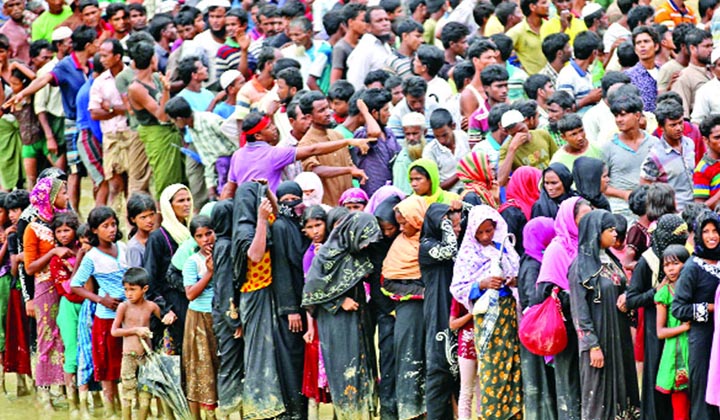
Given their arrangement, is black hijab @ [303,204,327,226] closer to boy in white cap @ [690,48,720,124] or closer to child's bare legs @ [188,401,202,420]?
child's bare legs @ [188,401,202,420]

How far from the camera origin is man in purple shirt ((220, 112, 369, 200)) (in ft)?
Result: 38.4

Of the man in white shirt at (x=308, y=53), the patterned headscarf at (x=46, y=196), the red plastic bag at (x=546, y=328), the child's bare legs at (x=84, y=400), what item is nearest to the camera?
the red plastic bag at (x=546, y=328)

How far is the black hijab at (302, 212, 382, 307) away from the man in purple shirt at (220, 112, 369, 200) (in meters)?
1.36

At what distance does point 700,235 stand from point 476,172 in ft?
8.08

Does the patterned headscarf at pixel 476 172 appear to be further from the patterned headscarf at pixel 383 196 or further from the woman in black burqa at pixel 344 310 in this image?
the woman in black burqa at pixel 344 310

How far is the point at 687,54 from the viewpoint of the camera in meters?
13.4

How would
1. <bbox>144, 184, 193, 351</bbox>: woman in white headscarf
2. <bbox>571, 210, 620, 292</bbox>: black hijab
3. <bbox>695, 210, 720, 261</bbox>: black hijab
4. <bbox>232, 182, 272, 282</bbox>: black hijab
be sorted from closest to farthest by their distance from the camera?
<bbox>695, 210, 720, 261</bbox>: black hijab < <bbox>571, 210, 620, 292</bbox>: black hijab < <bbox>232, 182, 272, 282</bbox>: black hijab < <bbox>144, 184, 193, 351</bbox>: woman in white headscarf

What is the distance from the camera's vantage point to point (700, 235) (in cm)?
912

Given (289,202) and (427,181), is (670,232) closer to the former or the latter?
(427,181)

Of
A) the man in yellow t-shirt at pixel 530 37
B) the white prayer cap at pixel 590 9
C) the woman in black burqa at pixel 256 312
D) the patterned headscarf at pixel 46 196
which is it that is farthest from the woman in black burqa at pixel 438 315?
the white prayer cap at pixel 590 9

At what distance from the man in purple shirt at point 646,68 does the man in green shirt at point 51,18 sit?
22.8ft

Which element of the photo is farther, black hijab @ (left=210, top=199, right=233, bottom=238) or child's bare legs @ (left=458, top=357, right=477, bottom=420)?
black hijab @ (left=210, top=199, right=233, bottom=238)

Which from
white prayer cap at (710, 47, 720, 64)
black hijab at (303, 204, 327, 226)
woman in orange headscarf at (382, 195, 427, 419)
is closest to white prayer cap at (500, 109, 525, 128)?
woman in orange headscarf at (382, 195, 427, 419)

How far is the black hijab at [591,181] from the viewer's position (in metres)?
10.4
